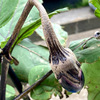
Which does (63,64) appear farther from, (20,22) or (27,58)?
(27,58)

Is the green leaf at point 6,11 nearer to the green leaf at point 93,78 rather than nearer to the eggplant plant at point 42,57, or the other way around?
the eggplant plant at point 42,57

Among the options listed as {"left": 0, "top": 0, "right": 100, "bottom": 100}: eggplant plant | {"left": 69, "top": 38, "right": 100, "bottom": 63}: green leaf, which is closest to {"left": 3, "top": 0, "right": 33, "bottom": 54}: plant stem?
{"left": 0, "top": 0, "right": 100, "bottom": 100}: eggplant plant

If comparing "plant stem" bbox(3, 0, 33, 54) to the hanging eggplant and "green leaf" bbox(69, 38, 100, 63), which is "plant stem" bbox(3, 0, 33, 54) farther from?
"green leaf" bbox(69, 38, 100, 63)

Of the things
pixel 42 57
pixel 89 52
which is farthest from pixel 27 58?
pixel 89 52

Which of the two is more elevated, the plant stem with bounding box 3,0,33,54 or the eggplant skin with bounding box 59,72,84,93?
the plant stem with bounding box 3,0,33,54

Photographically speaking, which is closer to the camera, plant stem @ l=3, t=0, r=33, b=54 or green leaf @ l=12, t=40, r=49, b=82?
plant stem @ l=3, t=0, r=33, b=54

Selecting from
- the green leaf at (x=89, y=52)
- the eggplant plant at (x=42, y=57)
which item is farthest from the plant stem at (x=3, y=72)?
the green leaf at (x=89, y=52)
